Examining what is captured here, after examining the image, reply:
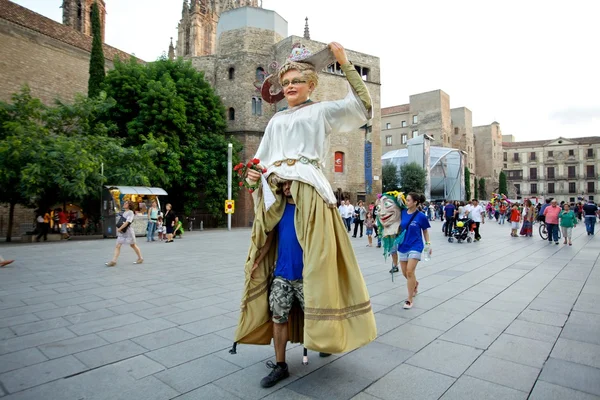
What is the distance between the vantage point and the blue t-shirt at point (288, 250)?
9.27ft

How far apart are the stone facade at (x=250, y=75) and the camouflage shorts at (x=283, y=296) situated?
28328 millimetres

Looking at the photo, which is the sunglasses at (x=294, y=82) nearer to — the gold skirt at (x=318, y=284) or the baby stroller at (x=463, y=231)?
the gold skirt at (x=318, y=284)

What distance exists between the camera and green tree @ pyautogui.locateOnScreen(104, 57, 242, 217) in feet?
77.9

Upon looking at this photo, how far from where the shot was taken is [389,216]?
6.81 metres

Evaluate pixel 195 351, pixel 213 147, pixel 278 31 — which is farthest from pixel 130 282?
pixel 278 31

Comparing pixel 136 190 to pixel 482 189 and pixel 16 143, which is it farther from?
pixel 482 189

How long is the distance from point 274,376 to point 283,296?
0.58m

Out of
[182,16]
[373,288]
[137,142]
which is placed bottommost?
[373,288]

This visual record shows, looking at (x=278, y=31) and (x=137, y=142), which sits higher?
(x=278, y=31)

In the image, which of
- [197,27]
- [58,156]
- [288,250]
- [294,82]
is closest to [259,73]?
[58,156]

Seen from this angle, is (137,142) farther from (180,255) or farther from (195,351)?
(195,351)

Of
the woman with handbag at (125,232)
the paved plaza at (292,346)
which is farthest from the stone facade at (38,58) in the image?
the paved plaza at (292,346)

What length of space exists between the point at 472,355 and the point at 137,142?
24148mm

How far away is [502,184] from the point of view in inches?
2852
